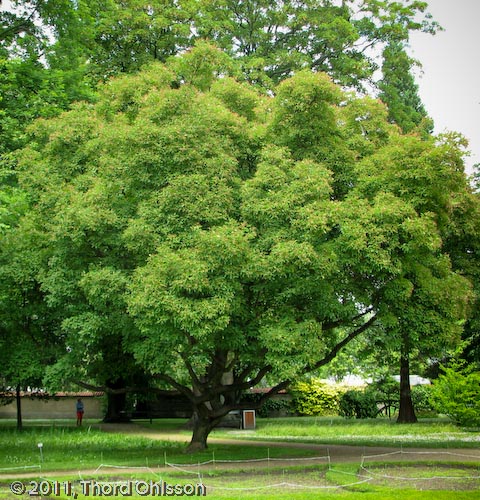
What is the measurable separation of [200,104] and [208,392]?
8042 mm

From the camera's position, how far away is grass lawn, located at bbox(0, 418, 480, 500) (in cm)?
1191

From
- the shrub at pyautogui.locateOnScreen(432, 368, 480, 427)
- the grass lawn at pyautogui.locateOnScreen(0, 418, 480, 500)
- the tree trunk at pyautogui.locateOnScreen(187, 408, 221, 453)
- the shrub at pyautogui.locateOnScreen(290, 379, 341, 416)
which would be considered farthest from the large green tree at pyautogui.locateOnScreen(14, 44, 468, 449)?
the shrub at pyautogui.locateOnScreen(290, 379, 341, 416)

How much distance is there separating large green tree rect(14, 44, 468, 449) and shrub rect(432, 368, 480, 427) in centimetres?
894

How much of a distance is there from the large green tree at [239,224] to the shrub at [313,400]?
61.9ft

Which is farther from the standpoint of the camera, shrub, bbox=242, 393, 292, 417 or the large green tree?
shrub, bbox=242, 393, 292, 417

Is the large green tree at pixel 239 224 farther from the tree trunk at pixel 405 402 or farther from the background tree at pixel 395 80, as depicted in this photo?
the tree trunk at pixel 405 402

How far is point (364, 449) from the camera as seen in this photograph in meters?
19.3

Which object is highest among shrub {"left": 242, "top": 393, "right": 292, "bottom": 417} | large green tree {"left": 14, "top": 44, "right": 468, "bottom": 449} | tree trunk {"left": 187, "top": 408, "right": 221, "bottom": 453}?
large green tree {"left": 14, "top": 44, "right": 468, "bottom": 449}

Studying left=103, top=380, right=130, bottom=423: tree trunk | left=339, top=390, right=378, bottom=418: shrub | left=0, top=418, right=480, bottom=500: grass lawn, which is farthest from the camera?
left=339, top=390, right=378, bottom=418: shrub

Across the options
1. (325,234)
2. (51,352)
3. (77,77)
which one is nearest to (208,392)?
(51,352)

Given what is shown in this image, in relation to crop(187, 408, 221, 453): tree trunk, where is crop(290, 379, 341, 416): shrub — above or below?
below

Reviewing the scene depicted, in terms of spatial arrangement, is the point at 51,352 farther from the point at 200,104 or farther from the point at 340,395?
the point at 340,395

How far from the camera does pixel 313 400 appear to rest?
36.6 meters

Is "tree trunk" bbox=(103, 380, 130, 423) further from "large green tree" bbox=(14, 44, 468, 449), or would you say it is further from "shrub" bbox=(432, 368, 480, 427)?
"shrub" bbox=(432, 368, 480, 427)
